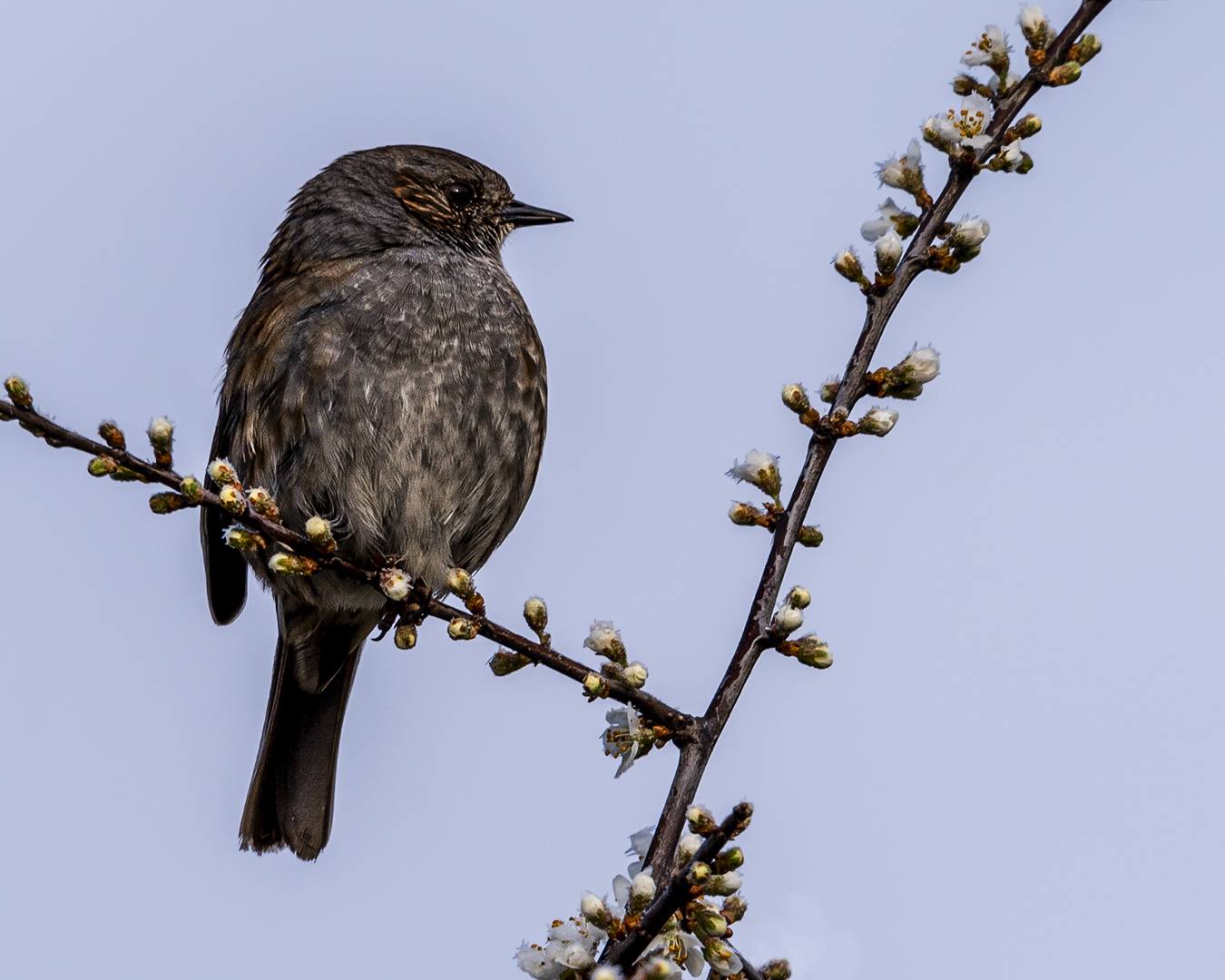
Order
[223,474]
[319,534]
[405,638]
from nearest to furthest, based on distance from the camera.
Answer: [223,474] < [319,534] < [405,638]

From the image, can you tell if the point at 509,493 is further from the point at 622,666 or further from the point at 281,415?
the point at 622,666

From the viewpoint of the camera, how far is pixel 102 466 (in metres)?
3.13

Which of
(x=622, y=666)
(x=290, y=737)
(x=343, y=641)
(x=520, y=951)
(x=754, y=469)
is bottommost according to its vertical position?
(x=520, y=951)

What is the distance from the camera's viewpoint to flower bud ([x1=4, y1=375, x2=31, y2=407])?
10.2 feet

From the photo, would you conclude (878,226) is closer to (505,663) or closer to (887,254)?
(887,254)

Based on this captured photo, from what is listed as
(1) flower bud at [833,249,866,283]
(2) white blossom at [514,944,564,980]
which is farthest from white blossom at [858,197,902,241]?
(2) white blossom at [514,944,564,980]

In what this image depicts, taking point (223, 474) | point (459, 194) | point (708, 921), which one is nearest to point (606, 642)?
point (708, 921)

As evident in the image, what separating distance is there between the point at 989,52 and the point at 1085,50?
23 cm

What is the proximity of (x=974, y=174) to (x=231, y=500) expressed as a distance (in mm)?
1944

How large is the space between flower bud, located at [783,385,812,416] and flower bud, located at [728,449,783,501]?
159 millimetres

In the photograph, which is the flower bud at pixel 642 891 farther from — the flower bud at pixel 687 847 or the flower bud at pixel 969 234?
the flower bud at pixel 969 234

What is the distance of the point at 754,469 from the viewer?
341 centimetres

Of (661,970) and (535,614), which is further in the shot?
(535,614)

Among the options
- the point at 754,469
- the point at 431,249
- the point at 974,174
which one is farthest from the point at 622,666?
the point at 431,249
